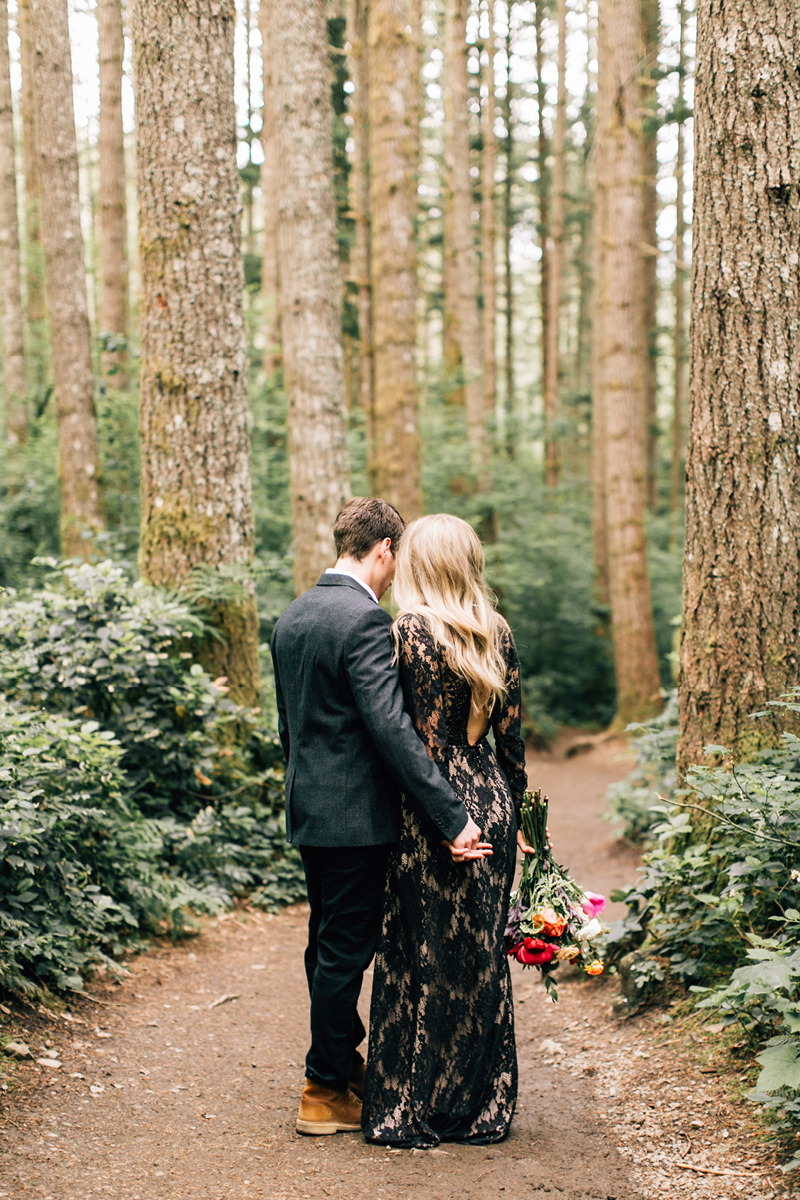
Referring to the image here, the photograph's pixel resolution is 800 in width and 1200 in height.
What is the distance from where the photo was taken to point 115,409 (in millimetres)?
10969

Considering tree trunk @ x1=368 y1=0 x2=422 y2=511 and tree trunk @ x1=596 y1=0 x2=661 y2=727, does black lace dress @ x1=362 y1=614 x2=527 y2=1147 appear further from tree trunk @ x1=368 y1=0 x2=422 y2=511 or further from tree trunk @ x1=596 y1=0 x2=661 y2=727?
tree trunk @ x1=596 y1=0 x2=661 y2=727

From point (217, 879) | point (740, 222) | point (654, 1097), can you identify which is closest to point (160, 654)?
point (217, 879)

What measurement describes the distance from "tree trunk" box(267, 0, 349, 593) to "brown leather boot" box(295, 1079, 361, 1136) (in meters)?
5.15

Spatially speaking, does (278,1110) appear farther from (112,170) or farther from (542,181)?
(542,181)

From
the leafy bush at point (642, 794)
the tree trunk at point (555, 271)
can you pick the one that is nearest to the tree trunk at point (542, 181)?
the tree trunk at point (555, 271)

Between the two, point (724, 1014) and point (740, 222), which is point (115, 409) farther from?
point (724, 1014)

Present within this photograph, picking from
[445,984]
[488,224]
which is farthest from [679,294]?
[445,984]

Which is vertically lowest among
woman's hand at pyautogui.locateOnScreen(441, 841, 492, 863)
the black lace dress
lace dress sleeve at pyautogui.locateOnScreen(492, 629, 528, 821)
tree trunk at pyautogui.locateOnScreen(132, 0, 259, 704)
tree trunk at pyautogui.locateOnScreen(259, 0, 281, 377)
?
the black lace dress

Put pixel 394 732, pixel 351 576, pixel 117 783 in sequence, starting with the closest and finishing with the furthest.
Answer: pixel 394 732 → pixel 351 576 → pixel 117 783

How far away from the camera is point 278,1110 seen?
3.43 m

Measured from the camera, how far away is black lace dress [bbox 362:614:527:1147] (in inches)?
123

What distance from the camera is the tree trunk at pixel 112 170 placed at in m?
12.7

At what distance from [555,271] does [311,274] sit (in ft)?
44.2

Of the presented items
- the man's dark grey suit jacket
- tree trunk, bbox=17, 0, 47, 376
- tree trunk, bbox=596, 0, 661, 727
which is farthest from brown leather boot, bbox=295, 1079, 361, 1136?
tree trunk, bbox=17, 0, 47, 376
